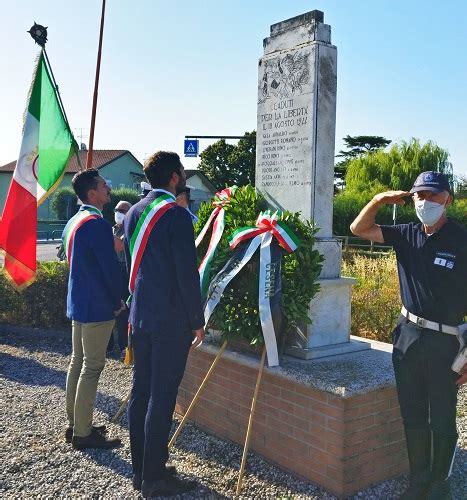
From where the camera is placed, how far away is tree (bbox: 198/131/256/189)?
1596 inches

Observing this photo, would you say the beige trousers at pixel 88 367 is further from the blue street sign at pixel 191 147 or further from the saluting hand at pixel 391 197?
the blue street sign at pixel 191 147

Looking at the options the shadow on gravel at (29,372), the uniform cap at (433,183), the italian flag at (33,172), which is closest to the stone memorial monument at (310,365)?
the uniform cap at (433,183)

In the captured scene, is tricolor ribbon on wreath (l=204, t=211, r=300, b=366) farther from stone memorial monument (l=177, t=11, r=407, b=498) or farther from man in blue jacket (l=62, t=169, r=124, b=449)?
man in blue jacket (l=62, t=169, r=124, b=449)

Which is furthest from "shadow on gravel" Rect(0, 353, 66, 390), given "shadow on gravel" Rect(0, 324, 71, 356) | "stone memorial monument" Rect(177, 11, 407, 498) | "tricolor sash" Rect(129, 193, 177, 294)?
"tricolor sash" Rect(129, 193, 177, 294)

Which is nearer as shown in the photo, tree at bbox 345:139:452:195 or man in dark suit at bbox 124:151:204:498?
man in dark suit at bbox 124:151:204:498

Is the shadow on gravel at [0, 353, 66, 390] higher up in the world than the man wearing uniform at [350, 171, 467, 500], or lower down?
lower down

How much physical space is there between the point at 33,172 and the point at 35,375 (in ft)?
7.46

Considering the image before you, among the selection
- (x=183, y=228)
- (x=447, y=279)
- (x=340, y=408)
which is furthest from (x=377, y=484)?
(x=183, y=228)

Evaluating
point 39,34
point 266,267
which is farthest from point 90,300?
point 39,34

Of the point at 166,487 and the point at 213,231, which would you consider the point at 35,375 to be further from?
the point at 166,487

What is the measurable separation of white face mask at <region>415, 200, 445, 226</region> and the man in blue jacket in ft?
7.51

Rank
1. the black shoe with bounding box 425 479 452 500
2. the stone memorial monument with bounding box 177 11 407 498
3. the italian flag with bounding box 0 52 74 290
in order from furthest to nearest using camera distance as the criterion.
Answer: the italian flag with bounding box 0 52 74 290
the stone memorial monument with bounding box 177 11 407 498
the black shoe with bounding box 425 479 452 500

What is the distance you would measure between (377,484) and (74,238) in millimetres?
2774

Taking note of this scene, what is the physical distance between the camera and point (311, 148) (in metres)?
4.30
